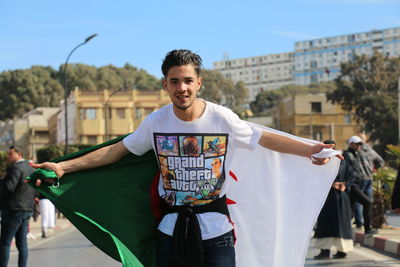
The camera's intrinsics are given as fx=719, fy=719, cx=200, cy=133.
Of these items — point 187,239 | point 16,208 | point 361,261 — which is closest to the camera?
point 187,239

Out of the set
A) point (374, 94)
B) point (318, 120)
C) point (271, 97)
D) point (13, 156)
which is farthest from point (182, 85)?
point (271, 97)

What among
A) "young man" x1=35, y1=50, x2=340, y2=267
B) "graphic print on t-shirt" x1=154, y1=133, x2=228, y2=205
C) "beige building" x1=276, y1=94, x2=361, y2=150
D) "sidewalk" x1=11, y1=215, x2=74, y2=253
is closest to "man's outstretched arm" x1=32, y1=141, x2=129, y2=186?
A: "young man" x1=35, y1=50, x2=340, y2=267

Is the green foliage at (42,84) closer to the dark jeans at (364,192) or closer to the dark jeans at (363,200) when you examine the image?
the dark jeans at (364,192)

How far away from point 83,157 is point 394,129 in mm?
61342

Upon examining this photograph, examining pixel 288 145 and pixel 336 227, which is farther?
pixel 336 227

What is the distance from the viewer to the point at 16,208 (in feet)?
30.8

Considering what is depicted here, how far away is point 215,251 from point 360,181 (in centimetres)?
981

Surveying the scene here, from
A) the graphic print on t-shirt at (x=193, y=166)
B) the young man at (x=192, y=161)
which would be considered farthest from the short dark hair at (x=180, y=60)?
the graphic print on t-shirt at (x=193, y=166)

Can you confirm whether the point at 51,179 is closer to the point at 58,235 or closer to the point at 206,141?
the point at 206,141

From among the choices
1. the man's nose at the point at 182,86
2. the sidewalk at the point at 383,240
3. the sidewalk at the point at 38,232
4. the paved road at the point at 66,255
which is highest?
the man's nose at the point at 182,86

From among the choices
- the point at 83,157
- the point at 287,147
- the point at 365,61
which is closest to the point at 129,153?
the point at 83,157

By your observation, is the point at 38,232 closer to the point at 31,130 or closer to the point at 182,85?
the point at 182,85

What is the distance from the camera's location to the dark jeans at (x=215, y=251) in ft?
14.5

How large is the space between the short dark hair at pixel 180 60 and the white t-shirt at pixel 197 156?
280 millimetres
